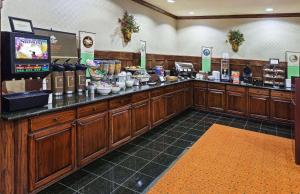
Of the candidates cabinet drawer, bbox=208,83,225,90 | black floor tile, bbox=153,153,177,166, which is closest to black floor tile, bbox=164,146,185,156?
black floor tile, bbox=153,153,177,166

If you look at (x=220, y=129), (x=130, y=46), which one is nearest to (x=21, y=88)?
(x=130, y=46)

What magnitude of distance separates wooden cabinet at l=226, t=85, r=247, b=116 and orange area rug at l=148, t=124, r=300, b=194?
145cm

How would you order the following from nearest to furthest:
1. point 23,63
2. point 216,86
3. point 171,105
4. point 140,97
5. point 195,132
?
point 23,63 → point 140,97 → point 195,132 → point 171,105 → point 216,86

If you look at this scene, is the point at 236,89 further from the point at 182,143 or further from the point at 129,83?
the point at 129,83

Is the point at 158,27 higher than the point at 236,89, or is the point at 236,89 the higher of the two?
the point at 158,27

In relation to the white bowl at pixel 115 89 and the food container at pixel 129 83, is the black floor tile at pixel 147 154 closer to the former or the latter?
the white bowl at pixel 115 89

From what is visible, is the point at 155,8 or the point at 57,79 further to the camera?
the point at 155,8

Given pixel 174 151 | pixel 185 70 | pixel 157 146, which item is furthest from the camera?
pixel 185 70

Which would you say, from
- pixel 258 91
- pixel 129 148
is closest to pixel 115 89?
pixel 129 148

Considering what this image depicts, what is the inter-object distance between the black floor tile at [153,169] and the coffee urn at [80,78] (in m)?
1.43

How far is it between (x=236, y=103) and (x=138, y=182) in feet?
13.1

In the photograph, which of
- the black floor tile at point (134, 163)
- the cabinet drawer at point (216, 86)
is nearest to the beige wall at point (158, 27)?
the cabinet drawer at point (216, 86)

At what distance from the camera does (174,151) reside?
364cm

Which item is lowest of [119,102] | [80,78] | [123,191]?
[123,191]
